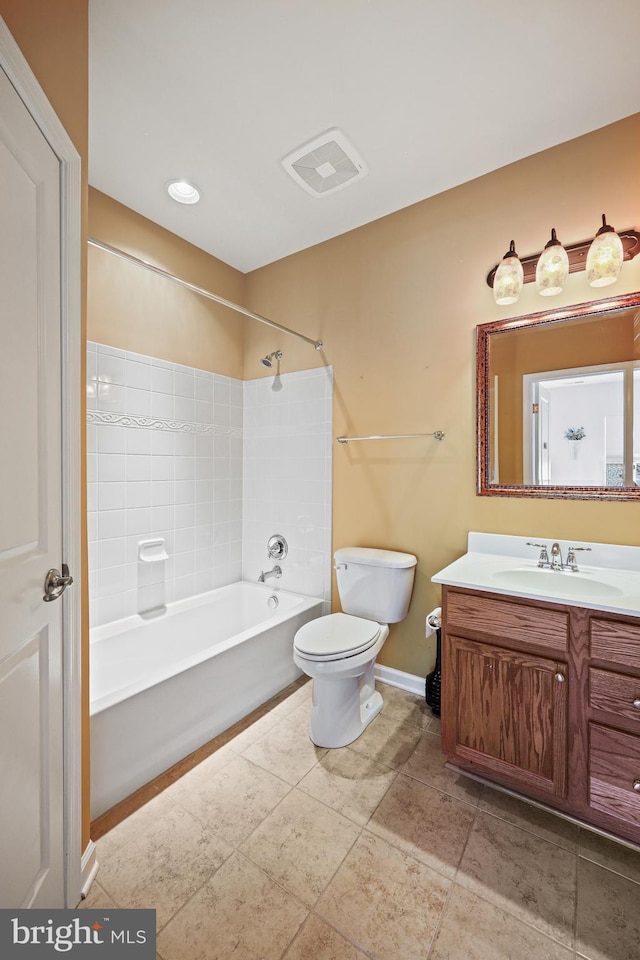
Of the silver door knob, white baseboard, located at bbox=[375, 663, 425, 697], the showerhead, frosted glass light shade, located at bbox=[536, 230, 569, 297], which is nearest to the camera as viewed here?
the silver door knob

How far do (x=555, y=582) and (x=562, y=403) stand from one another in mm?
759

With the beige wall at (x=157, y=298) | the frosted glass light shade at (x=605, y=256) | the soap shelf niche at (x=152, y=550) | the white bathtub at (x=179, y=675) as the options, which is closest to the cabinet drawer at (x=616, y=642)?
the frosted glass light shade at (x=605, y=256)

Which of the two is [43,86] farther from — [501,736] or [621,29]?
[501,736]

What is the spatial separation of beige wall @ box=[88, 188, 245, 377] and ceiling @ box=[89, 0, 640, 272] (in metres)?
0.19

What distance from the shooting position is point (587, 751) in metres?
1.23

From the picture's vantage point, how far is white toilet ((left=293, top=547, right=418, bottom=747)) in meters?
1.67

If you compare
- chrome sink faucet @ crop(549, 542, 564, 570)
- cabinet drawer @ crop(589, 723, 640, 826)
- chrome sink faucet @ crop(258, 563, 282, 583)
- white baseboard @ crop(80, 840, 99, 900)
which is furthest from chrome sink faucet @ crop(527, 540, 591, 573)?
white baseboard @ crop(80, 840, 99, 900)

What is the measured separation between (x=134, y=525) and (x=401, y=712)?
1.72 meters

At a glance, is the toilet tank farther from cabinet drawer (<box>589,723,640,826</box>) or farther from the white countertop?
cabinet drawer (<box>589,723,640,826</box>)

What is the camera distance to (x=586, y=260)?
161 centimetres

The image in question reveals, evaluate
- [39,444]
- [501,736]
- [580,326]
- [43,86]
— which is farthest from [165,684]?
[580,326]

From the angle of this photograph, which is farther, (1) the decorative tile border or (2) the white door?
(1) the decorative tile border

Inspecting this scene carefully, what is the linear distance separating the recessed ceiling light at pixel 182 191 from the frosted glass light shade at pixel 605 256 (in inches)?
73.1

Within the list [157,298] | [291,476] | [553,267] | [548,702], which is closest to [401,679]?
[548,702]
